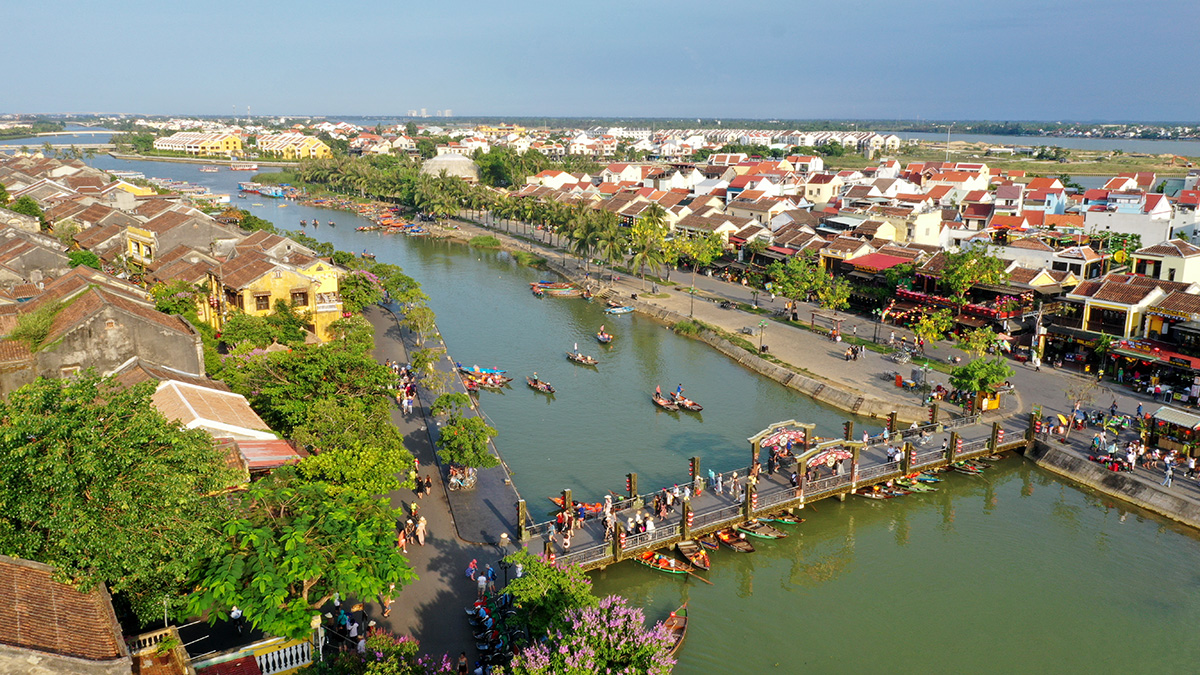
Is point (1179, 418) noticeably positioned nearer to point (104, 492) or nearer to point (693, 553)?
point (693, 553)

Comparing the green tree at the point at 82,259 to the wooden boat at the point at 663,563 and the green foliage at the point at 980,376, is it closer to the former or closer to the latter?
the wooden boat at the point at 663,563

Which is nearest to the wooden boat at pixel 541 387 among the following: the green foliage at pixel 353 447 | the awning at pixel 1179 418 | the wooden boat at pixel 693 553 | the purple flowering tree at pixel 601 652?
the green foliage at pixel 353 447

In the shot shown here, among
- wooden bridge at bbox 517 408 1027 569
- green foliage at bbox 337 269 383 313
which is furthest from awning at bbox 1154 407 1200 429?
green foliage at bbox 337 269 383 313

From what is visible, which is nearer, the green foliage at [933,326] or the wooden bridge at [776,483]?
the wooden bridge at [776,483]

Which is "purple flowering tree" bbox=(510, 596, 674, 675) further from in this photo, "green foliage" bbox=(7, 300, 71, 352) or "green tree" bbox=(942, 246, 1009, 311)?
"green tree" bbox=(942, 246, 1009, 311)

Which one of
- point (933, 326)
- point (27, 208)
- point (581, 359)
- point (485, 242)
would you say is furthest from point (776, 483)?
point (27, 208)

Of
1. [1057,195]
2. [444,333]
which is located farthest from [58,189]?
[1057,195]
